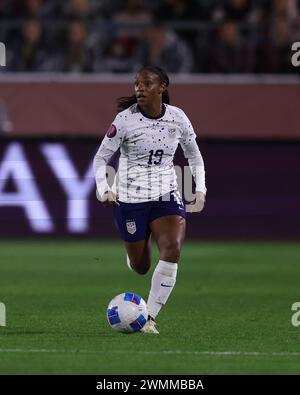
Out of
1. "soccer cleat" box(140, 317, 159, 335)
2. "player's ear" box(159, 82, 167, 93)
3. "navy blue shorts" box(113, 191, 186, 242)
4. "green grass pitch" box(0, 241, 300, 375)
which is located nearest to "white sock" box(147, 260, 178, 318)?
"soccer cleat" box(140, 317, 159, 335)

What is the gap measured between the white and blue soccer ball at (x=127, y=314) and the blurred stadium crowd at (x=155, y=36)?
12.0m

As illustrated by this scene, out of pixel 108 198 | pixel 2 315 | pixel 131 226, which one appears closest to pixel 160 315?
pixel 131 226

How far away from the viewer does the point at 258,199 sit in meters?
18.9

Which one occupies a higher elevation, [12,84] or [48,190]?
[12,84]

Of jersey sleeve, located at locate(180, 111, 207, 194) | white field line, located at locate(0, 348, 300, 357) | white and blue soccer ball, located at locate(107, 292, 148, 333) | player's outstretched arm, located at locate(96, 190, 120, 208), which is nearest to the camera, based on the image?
white field line, located at locate(0, 348, 300, 357)

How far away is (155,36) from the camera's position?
21.4 meters

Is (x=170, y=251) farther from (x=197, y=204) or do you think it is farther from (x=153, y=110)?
(x=153, y=110)

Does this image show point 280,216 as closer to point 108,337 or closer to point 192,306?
point 192,306

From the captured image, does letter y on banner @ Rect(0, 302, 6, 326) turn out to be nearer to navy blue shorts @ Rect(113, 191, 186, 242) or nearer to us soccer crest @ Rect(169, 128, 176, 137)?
navy blue shorts @ Rect(113, 191, 186, 242)

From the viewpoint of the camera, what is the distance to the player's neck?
10242 mm

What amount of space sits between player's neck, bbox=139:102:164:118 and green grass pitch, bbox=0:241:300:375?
5.97 ft

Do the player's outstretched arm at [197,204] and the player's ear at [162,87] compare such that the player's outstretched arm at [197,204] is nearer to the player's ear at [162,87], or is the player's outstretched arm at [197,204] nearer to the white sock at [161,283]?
the white sock at [161,283]
